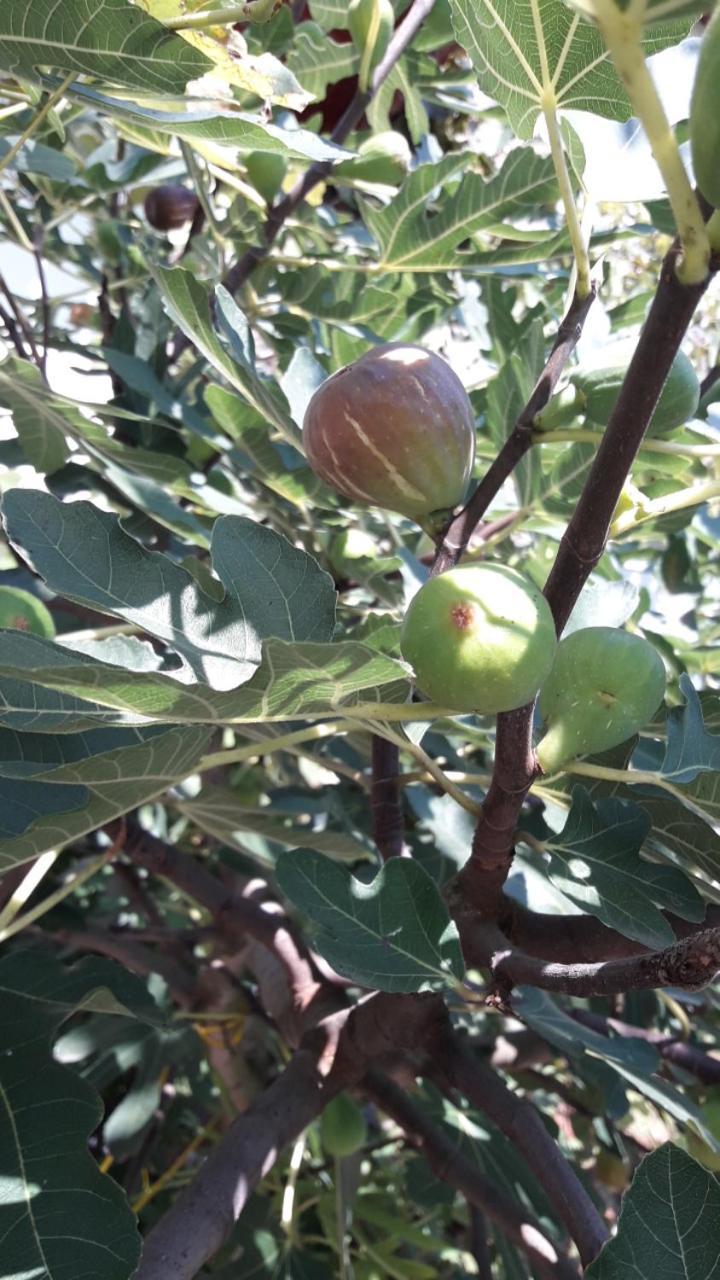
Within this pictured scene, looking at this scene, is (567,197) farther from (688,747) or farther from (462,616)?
(688,747)

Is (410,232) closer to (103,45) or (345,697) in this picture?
(103,45)

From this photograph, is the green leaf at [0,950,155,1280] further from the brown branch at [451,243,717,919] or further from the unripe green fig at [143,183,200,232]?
the unripe green fig at [143,183,200,232]

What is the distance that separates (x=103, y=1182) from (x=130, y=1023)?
67 cm

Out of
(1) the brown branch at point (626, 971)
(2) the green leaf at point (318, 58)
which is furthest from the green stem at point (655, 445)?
(2) the green leaf at point (318, 58)

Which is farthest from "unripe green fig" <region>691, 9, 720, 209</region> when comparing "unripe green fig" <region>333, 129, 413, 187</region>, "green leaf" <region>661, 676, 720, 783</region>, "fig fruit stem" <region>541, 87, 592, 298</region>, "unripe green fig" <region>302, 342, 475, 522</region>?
"unripe green fig" <region>333, 129, 413, 187</region>

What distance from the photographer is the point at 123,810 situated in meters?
0.94

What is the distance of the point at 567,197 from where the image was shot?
76cm

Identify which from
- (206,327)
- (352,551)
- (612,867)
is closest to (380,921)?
(612,867)

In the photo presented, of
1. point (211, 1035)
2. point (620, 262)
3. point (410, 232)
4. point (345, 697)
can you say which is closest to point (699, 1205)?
point (345, 697)

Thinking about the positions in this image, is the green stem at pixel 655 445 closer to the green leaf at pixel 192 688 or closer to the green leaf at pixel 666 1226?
the green leaf at pixel 192 688

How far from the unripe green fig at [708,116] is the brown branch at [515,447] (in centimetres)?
34

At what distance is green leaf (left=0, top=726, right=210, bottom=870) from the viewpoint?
2.78 feet

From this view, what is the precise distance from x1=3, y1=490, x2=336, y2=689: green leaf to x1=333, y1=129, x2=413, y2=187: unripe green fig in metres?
1.08

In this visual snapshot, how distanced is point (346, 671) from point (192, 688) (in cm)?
11
